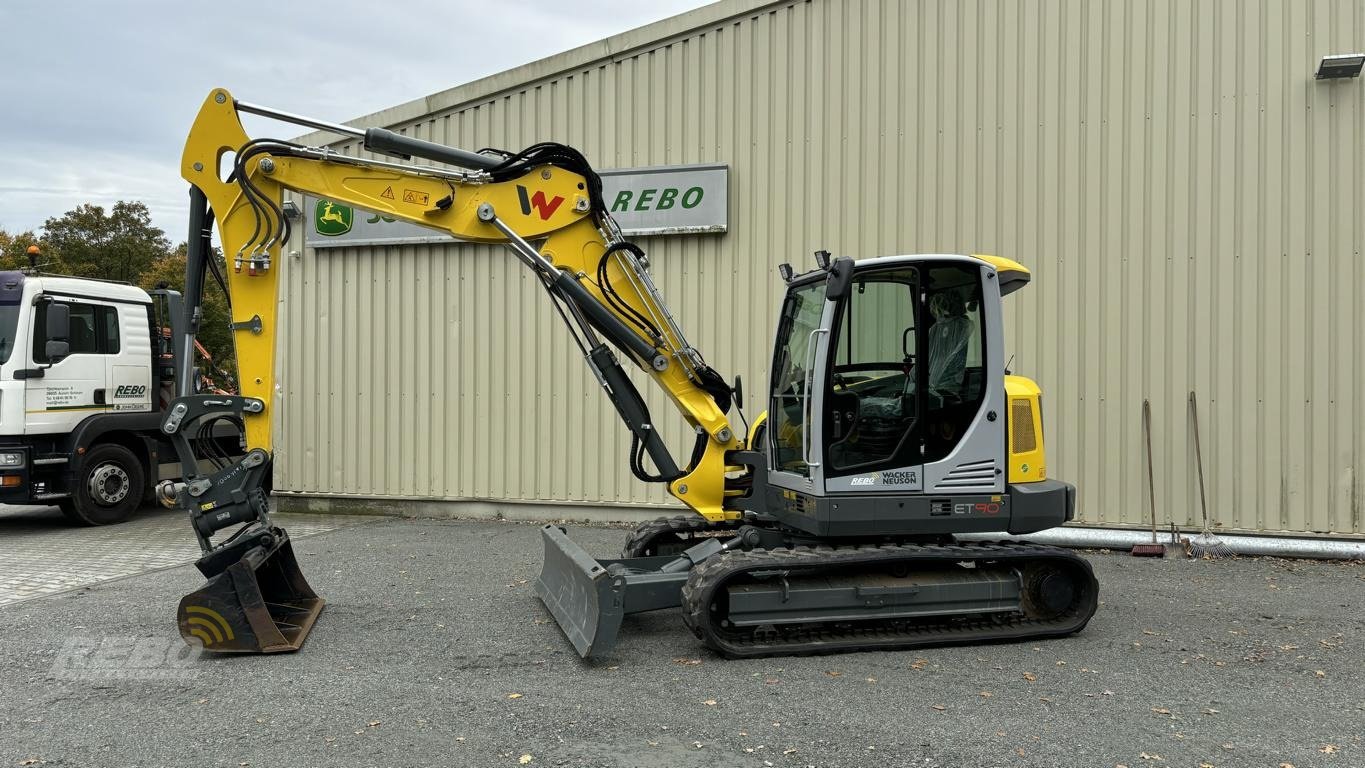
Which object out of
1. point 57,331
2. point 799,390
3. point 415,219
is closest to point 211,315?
point 57,331

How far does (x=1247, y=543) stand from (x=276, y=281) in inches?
350

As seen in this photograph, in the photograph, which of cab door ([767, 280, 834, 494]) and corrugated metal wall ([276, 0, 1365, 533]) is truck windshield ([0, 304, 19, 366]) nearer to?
corrugated metal wall ([276, 0, 1365, 533])

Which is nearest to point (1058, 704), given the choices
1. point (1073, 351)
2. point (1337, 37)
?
point (1073, 351)

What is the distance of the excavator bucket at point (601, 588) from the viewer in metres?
5.34

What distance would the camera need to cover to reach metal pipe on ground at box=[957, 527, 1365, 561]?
8.60 m

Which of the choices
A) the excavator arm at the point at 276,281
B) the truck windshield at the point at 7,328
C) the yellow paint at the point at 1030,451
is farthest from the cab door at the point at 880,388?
the truck windshield at the point at 7,328

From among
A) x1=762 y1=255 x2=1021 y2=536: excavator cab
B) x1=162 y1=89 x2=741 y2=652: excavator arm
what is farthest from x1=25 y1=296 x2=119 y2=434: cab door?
x1=762 y1=255 x2=1021 y2=536: excavator cab

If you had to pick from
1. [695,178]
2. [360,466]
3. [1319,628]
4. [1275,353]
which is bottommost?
[1319,628]

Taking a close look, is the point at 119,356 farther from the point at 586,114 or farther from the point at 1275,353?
the point at 1275,353

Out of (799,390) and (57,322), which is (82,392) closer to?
(57,322)

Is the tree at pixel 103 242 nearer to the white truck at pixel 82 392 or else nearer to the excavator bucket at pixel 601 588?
the white truck at pixel 82 392

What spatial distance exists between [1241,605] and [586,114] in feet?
26.7

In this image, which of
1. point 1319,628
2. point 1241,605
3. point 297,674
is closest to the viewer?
point 297,674

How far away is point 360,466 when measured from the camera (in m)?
11.3
